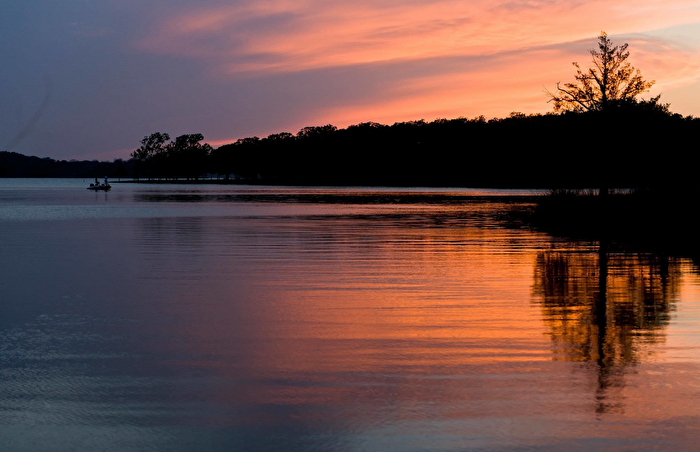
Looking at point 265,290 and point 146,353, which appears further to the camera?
point 265,290

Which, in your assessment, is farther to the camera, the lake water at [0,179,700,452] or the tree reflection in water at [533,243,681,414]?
the tree reflection in water at [533,243,681,414]

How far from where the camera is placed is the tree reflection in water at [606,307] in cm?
942

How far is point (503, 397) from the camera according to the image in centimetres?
773

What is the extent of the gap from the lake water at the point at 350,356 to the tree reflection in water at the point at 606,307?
6 centimetres

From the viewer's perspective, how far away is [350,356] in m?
9.73

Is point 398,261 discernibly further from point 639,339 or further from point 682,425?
point 682,425

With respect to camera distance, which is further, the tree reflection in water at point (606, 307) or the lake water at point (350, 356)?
the tree reflection in water at point (606, 307)

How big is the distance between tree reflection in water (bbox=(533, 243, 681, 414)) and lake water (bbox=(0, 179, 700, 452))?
6cm

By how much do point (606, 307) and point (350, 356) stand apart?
6385mm

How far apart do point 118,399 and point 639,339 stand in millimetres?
7625

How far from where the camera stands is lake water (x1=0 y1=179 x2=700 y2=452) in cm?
673

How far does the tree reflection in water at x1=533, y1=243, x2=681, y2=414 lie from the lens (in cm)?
942

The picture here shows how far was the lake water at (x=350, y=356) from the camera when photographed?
673cm

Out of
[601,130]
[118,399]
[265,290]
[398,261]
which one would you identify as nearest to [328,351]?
[118,399]
